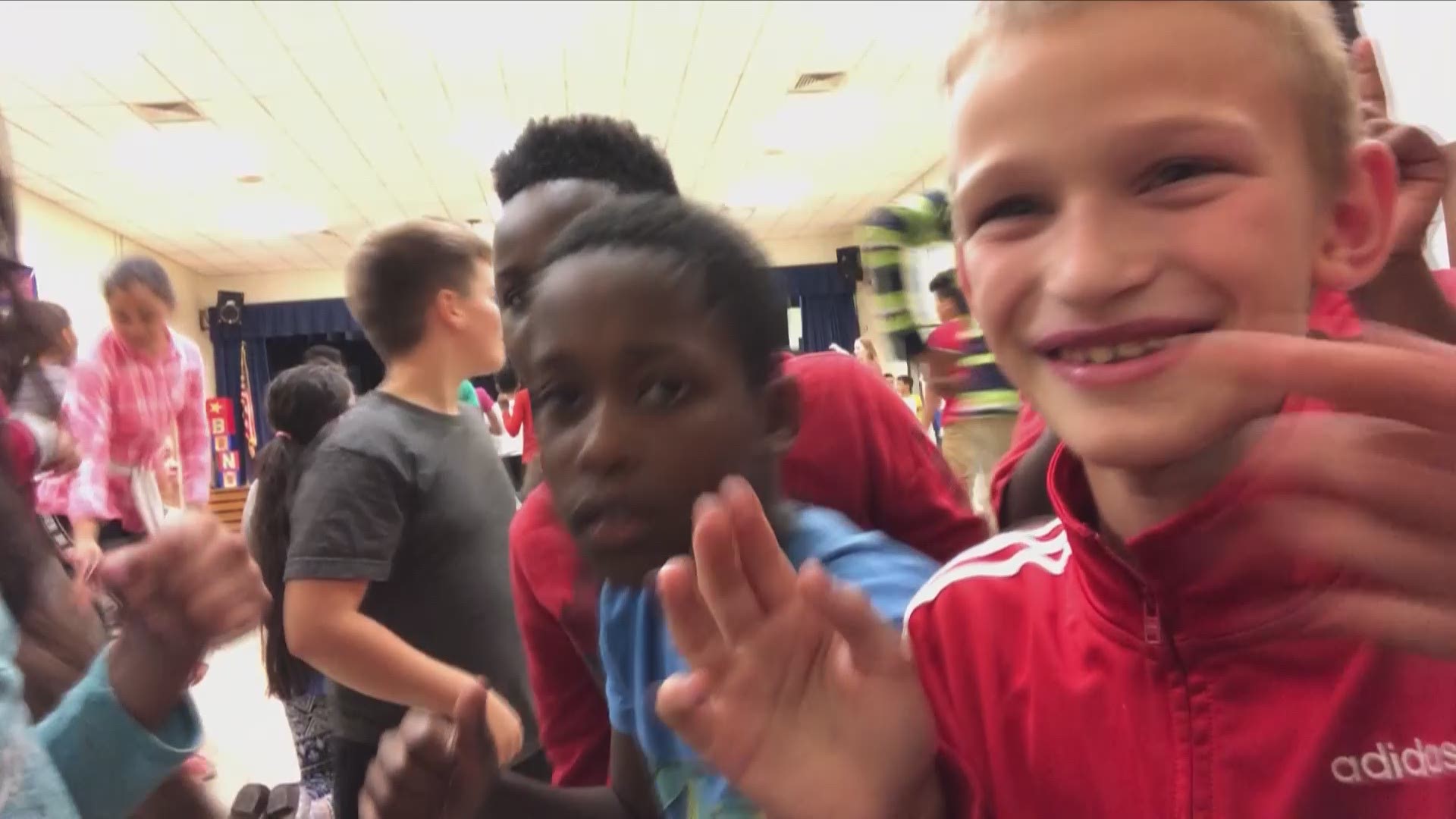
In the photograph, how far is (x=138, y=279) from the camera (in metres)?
2.86

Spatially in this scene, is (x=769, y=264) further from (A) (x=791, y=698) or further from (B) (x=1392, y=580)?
(B) (x=1392, y=580)

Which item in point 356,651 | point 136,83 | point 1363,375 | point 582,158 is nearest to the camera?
point 1363,375

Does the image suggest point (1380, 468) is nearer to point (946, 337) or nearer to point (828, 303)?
point (946, 337)

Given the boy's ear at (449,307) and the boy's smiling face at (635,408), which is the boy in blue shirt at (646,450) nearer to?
the boy's smiling face at (635,408)

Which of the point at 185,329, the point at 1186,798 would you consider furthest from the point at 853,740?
the point at 185,329

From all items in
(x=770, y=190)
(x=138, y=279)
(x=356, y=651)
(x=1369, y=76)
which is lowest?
(x=356, y=651)

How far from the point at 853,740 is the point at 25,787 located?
1.76 ft

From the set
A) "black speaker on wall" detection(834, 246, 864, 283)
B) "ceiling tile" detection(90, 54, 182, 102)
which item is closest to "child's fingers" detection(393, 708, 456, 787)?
"ceiling tile" detection(90, 54, 182, 102)

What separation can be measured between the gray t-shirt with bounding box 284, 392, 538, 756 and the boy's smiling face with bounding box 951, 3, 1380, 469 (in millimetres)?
1048

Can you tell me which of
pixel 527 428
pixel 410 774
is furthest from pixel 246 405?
pixel 410 774

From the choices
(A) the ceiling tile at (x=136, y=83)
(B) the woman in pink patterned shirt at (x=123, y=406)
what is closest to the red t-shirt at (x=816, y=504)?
(B) the woman in pink patterned shirt at (x=123, y=406)

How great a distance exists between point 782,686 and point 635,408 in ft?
0.74

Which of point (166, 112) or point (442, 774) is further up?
point (166, 112)

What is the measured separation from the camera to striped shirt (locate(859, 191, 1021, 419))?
1111 millimetres
